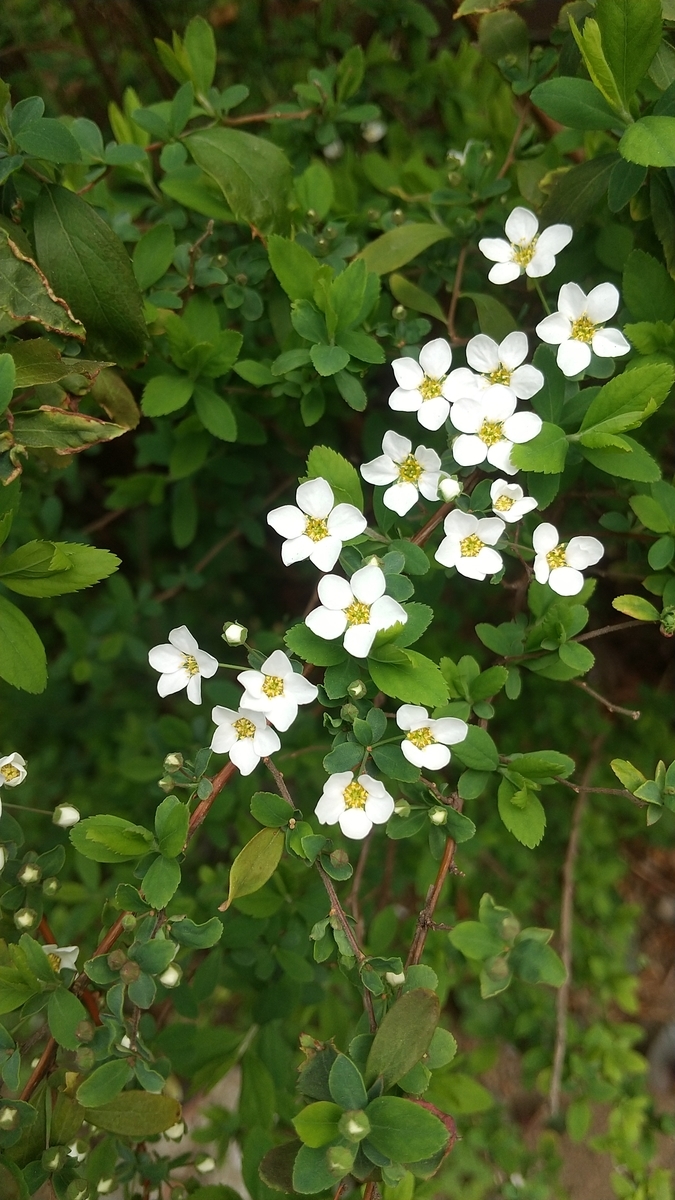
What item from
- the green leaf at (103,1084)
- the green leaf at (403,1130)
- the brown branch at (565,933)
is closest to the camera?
the green leaf at (403,1130)

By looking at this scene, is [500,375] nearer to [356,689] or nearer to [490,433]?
[490,433]

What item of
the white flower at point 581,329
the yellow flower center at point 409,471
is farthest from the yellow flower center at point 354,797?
the white flower at point 581,329

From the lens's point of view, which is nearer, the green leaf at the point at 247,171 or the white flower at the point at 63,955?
the white flower at the point at 63,955

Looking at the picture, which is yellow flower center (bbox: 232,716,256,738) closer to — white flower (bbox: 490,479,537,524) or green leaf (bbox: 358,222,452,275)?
white flower (bbox: 490,479,537,524)

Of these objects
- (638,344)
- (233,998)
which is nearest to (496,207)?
(638,344)

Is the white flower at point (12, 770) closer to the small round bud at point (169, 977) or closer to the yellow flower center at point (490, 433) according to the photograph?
the small round bud at point (169, 977)

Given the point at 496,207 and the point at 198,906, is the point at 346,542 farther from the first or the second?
the point at 198,906
